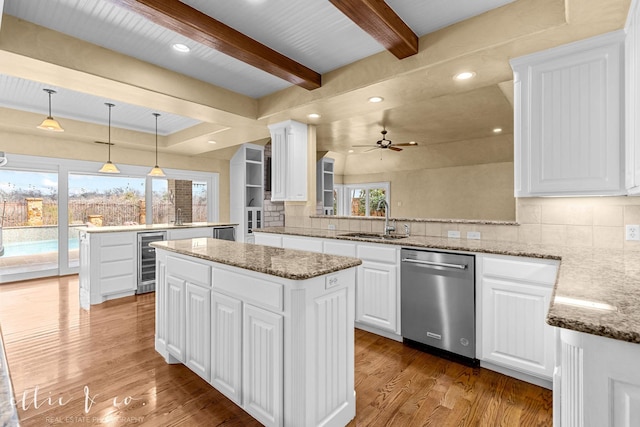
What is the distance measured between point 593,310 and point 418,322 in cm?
185

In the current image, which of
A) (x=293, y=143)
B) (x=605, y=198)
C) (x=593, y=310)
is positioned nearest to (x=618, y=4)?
(x=605, y=198)

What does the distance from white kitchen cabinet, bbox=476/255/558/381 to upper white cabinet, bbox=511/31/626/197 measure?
648mm

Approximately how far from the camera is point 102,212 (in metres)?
6.18

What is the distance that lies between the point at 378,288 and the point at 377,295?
2.7 inches

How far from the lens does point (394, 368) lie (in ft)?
7.98

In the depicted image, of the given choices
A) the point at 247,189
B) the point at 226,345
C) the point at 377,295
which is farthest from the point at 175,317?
the point at 247,189

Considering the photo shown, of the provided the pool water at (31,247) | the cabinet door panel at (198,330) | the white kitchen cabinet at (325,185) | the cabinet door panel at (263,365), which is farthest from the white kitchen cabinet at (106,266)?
the white kitchen cabinet at (325,185)

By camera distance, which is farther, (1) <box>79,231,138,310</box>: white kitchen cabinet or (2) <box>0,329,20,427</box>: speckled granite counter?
(1) <box>79,231,138,310</box>: white kitchen cabinet

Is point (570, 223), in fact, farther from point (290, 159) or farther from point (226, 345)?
point (290, 159)

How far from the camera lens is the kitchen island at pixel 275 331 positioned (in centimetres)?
155

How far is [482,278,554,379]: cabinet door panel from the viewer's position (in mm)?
2111

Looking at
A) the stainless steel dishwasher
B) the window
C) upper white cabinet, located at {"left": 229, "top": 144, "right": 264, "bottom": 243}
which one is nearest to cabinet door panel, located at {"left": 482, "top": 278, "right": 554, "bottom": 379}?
the stainless steel dishwasher

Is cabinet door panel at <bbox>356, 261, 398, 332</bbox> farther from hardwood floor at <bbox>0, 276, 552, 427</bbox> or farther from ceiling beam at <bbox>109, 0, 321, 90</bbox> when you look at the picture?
ceiling beam at <bbox>109, 0, 321, 90</bbox>

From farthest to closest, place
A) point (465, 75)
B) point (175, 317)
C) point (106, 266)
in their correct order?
point (106, 266) < point (465, 75) < point (175, 317)
